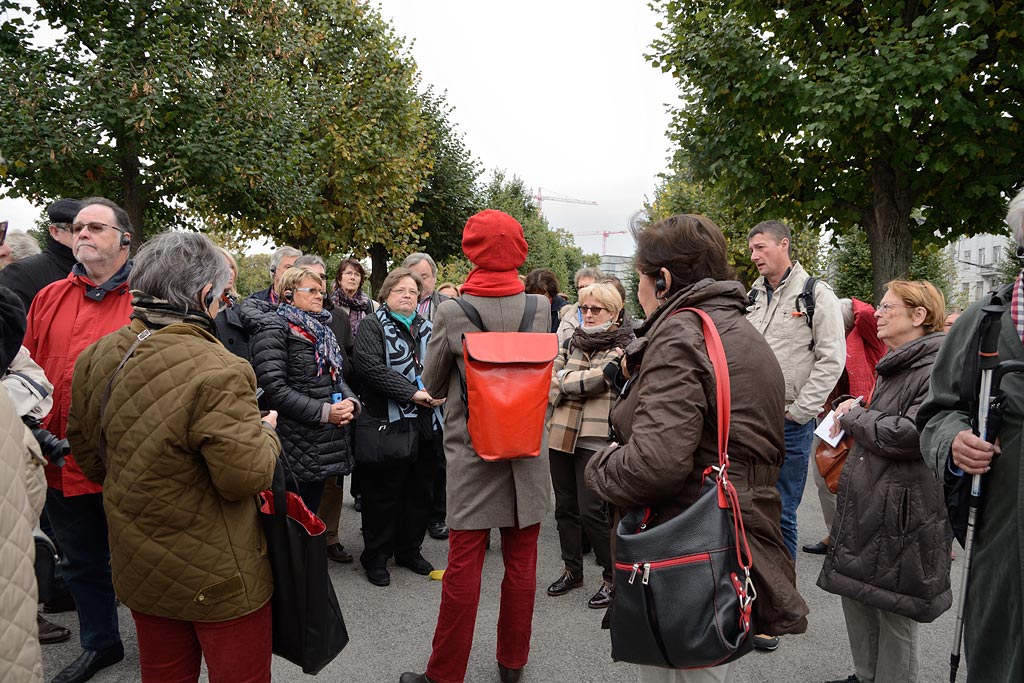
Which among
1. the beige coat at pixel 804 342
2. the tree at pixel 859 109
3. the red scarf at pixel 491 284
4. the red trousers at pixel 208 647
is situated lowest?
the red trousers at pixel 208 647

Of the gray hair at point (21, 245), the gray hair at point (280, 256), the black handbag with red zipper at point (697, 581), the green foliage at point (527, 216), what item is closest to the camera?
the black handbag with red zipper at point (697, 581)

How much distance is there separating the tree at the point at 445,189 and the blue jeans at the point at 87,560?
20711mm

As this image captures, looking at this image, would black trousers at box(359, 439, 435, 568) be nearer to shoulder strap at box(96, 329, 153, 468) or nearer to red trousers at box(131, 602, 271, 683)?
red trousers at box(131, 602, 271, 683)

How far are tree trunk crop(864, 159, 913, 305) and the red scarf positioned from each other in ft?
33.1

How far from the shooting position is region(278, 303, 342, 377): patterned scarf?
446 centimetres

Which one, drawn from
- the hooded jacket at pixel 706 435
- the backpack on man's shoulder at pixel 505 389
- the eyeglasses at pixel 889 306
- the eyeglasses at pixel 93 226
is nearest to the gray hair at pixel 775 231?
the eyeglasses at pixel 889 306

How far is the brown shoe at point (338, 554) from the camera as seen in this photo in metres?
5.29

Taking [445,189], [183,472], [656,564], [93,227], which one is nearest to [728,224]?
[445,189]

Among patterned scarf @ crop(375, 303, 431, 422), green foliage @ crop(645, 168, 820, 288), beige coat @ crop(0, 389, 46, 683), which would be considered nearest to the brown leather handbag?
patterned scarf @ crop(375, 303, 431, 422)

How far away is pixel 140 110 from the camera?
10.5 metres

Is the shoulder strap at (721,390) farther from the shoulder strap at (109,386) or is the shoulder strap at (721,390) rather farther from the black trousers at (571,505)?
the black trousers at (571,505)

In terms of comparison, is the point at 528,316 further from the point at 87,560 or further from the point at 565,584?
the point at 87,560

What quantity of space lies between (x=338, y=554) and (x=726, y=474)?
397 cm

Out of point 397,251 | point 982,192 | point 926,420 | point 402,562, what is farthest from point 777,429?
point 397,251
